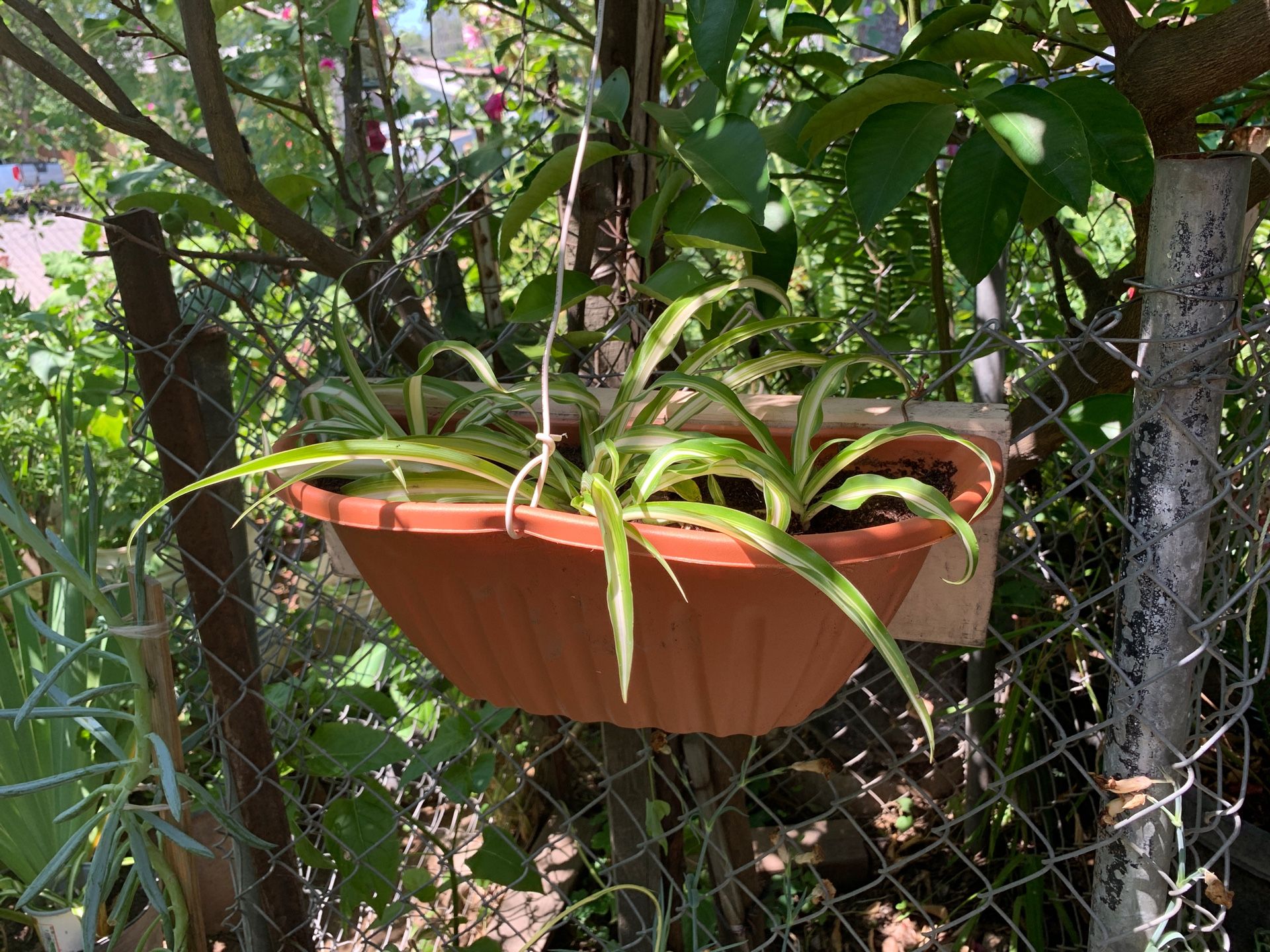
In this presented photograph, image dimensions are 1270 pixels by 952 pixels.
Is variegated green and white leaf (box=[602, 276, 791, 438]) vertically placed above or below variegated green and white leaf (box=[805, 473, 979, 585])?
above

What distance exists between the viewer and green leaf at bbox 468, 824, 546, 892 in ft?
4.57

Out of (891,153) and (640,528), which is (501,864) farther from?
(891,153)

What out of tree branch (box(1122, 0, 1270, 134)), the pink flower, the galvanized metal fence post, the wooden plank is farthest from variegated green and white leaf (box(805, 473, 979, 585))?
the pink flower

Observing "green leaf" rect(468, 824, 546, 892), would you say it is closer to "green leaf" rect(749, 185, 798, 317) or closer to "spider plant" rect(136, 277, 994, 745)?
"spider plant" rect(136, 277, 994, 745)

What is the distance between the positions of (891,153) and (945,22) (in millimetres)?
182

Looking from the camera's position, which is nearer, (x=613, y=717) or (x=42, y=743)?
(x=613, y=717)

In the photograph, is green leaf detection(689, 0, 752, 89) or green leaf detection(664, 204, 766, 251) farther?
green leaf detection(664, 204, 766, 251)

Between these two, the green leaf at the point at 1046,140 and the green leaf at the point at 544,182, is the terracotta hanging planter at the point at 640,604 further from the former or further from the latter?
the green leaf at the point at 544,182

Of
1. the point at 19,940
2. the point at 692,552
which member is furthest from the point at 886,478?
the point at 19,940

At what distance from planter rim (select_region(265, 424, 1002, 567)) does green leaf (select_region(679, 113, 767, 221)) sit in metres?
0.32

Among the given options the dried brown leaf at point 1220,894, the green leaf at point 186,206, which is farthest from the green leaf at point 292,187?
the dried brown leaf at point 1220,894

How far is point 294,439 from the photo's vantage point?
102cm

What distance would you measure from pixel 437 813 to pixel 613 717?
3.36 ft

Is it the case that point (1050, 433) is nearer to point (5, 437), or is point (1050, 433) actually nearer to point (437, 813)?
point (437, 813)
